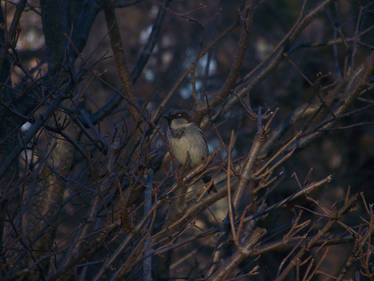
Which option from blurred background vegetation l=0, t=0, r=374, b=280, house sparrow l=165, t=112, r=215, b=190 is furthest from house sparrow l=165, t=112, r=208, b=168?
blurred background vegetation l=0, t=0, r=374, b=280

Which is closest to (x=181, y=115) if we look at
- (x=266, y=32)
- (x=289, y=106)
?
(x=289, y=106)

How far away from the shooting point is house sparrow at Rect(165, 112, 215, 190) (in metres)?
6.52

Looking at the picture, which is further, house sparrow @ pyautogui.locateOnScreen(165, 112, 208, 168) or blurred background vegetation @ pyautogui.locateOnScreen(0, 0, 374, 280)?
house sparrow @ pyautogui.locateOnScreen(165, 112, 208, 168)

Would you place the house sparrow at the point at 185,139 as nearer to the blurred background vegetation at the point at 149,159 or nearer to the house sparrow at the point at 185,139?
the house sparrow at the point at 185,139

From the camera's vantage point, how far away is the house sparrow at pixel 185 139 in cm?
652

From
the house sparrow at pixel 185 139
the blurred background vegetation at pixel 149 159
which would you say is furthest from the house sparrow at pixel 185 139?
the blurred background vegetation at pixel 149 159

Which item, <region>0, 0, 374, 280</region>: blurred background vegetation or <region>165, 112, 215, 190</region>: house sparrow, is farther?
<region>165, 112, 215, 190</region>: house sparrow

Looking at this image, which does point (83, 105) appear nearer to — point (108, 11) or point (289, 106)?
point (108, 11)

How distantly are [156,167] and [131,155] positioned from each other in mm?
1093

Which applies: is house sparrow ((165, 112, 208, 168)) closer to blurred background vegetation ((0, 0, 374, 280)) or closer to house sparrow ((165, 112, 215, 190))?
house sparrow ((165, 112, 215, 190))

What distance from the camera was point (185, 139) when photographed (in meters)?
6.51

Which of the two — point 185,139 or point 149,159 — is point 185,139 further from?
point 149,159

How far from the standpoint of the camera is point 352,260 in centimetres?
362

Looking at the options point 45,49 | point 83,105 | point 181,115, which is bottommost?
point 181,115
